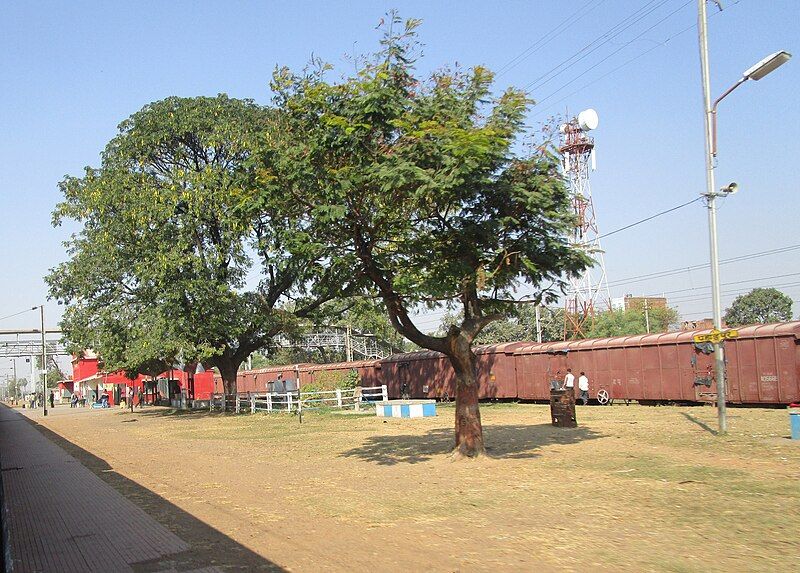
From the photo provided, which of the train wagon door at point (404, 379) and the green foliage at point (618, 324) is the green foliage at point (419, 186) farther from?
the green foliage at point (618, 324)

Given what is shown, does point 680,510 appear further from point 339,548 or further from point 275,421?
point 275,421

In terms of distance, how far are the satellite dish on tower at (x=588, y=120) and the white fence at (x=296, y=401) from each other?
807 inches

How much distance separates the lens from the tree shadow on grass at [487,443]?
641 inches

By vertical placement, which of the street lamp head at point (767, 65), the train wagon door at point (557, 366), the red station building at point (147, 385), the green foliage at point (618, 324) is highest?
the street lamp head at point (767, 65)

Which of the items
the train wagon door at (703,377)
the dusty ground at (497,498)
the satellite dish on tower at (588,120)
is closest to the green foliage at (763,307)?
the satellite dish on tower at (588,120)

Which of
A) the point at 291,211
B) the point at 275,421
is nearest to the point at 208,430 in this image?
the point at 275,421

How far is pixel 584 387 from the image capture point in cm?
2852

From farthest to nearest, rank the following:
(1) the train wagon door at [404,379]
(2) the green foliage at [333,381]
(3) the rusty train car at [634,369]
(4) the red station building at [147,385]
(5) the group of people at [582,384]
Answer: (4) the red station building at [147,385]
(2) the green foliage at [333,381]
(1) the train wagon door at [404,379]
(5) the group of people at [582,384]
(3) the rusty train car at [634,369]

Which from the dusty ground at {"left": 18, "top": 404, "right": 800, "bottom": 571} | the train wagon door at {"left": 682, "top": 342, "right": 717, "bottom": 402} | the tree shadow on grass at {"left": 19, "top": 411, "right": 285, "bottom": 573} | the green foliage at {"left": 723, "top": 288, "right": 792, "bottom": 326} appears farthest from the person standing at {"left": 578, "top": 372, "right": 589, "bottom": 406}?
the green foliage at {"left": 723, "top": 288, "right": 792, "bottom": 326}

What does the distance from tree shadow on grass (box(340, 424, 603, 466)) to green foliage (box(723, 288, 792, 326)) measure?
74.1 metres

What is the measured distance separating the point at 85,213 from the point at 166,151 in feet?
16.5

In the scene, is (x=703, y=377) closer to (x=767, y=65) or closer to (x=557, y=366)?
(x=557, y=366)

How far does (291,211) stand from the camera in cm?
1499

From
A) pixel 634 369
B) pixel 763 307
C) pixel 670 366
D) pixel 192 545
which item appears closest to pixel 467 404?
pixel 192 545
